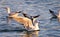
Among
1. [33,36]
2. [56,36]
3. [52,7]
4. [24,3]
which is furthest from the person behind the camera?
[24,3]

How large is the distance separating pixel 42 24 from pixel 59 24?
79 cm

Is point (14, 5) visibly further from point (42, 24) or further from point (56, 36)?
point (56, 36)

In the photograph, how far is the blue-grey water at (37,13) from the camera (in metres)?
16.5

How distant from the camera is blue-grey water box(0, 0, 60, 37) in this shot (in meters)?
16.5

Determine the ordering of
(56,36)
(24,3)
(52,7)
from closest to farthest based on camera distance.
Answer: (56,36), (52,7), (24,3)

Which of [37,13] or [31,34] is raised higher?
[37,13]

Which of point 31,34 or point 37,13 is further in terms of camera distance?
point 37,13

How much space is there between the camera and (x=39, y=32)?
16.7 meters

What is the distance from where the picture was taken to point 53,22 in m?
18.7

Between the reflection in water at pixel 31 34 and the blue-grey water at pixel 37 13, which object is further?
the blue-grey water at pixel 37 13

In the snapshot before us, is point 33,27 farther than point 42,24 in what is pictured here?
No

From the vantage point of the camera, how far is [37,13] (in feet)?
71.3

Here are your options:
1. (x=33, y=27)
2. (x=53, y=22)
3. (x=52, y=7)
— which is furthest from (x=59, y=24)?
(x=52, y=7)

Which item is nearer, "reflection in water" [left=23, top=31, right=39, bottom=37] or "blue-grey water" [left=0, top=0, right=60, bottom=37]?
"reflection in water" [left=23, top=31, right=39, bottom=37]
